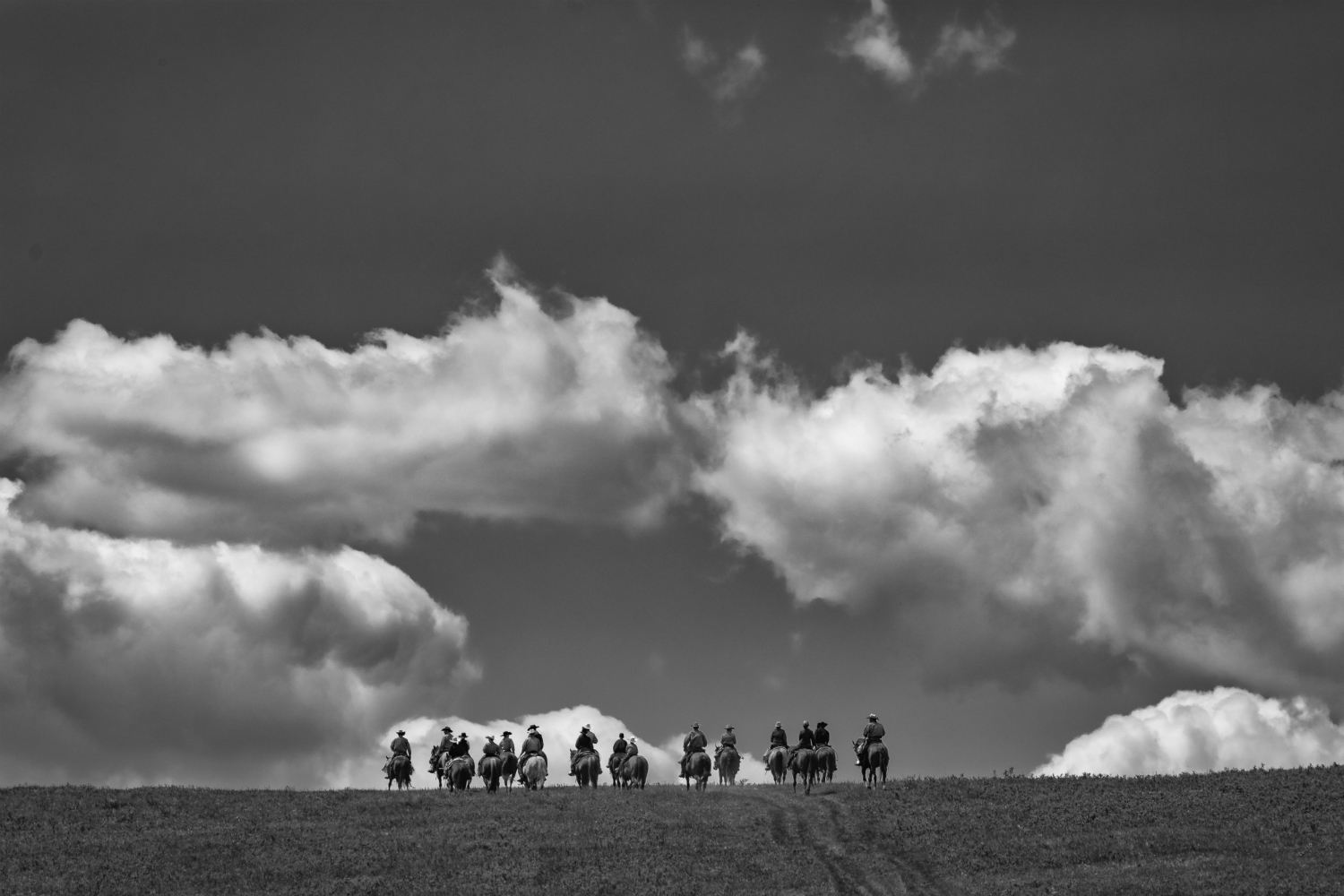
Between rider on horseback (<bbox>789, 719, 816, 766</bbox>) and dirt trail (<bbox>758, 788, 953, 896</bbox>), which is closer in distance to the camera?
dirt trail (<bbox>758, 788, 953, 896</bbox>)

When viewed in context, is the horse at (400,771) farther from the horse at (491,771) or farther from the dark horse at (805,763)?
the dark horse at (805,763)

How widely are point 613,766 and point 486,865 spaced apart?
52.2 feet

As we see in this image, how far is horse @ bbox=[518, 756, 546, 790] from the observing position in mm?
62094

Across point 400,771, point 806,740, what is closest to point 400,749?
point 400,771

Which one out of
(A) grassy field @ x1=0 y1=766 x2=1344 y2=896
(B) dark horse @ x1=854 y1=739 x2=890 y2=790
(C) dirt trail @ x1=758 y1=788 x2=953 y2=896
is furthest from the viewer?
(B) dark horse @ x1=854 y1=739 x2=890 y2=790

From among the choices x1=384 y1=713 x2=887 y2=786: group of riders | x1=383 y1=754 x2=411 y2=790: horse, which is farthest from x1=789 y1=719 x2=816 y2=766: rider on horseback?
x1=383 y1=754 x2=411 y2=790: horse

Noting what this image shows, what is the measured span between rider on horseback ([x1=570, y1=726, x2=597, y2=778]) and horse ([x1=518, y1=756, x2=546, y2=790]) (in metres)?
1.23

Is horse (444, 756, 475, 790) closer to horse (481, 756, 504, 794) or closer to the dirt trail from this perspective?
horse (481, 756, 504, 794)

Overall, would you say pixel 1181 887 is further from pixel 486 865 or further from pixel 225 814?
pixel 225 814

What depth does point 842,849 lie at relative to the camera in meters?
46.1

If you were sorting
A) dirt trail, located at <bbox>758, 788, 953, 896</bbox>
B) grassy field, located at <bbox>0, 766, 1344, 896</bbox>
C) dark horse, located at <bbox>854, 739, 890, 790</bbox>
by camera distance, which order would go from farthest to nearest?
1. dark horse, located at <bbox>854, 739, 890, 790</bbox>
2. grassy field, located at <bbox>0, 766, 1344, 896</bbox>
3. dirt trail, located at <bbox>758, 788, 953, 896</bbox>

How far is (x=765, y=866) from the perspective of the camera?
4447 cm

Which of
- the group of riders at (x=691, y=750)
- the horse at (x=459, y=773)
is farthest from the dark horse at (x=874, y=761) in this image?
the horse at (x=459, y=773)

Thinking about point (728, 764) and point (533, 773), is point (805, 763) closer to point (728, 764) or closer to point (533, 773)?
point (728, 764)
